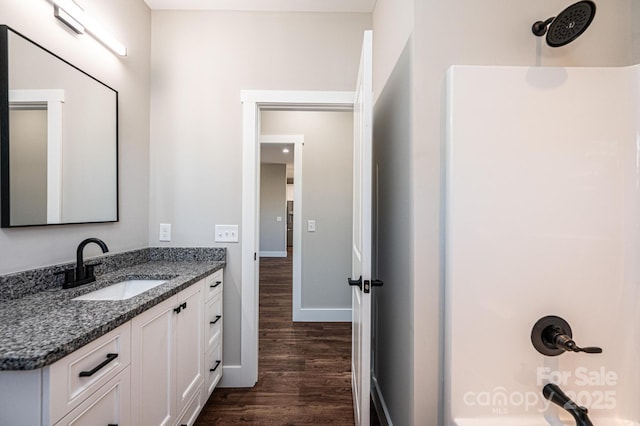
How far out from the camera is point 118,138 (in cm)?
171

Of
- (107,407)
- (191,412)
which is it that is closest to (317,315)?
(191,412)

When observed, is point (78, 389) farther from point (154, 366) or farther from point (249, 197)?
point (249, 197)

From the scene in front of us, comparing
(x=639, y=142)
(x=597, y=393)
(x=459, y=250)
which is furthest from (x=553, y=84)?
(x=597, y=393)

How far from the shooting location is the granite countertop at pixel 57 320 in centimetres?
69

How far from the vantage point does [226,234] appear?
197 cm

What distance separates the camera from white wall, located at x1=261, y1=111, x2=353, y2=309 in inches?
123

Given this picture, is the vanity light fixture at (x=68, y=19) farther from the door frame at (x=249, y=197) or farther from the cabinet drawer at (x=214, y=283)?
the cabinet drawer at (x=214, y=283)

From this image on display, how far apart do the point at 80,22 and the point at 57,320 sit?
4.84 feet

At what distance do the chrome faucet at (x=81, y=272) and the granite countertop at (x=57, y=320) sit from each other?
1.3 inches

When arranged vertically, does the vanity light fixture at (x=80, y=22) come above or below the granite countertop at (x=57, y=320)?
above

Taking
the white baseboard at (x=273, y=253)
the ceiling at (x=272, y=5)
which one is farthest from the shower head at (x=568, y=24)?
the white baseboard at (x=273, y=253)

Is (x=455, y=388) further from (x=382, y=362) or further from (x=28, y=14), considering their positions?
(x=28, y=14)

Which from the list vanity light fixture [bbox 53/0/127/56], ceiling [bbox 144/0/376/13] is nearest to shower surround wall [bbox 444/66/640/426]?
ceiling [bbox 144/0/376/13]

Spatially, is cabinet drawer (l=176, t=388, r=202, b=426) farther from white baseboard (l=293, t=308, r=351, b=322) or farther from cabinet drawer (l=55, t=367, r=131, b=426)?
white baseboard (l=293, t=308, r=351, b=322)
